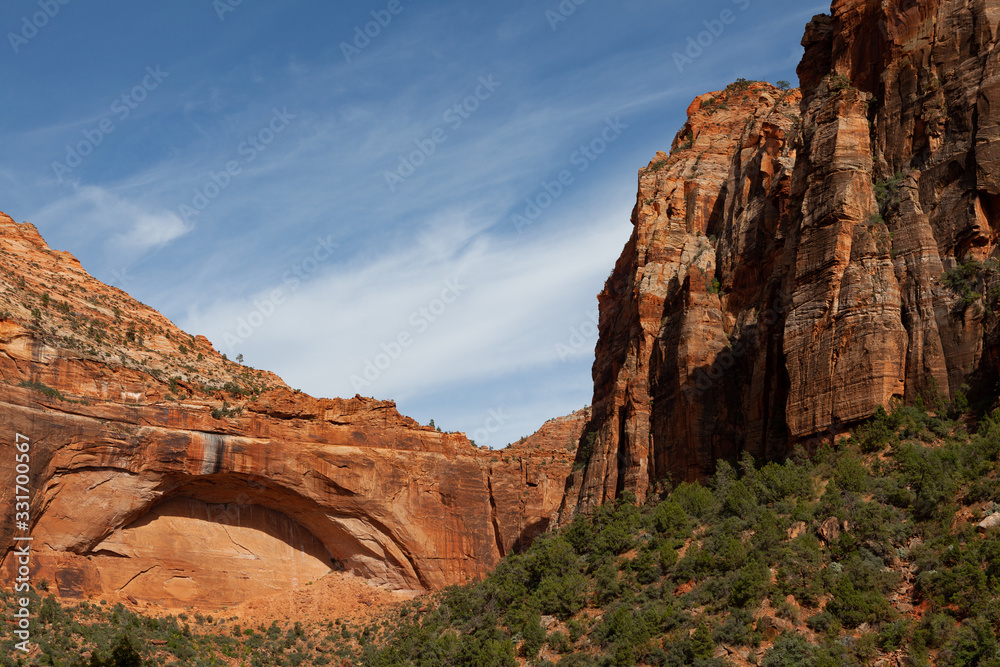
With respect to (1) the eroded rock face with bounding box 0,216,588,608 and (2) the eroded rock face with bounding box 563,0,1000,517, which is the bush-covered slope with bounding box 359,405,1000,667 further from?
(1) the eroded rock face with bounding box 0,216,588,608

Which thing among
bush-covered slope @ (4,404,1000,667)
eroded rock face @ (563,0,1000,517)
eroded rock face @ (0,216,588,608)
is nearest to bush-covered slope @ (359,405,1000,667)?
bush-covered slope @ (4,404,1000,667)

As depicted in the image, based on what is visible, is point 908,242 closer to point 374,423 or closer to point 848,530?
point 848,530

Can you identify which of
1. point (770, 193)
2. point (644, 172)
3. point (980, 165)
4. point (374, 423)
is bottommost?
point (374, 423)

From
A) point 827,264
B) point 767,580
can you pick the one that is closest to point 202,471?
point 767,580

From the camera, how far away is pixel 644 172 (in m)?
72.9

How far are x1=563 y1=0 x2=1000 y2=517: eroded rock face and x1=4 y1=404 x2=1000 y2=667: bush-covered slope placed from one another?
103 inches

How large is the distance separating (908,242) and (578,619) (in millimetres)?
20277

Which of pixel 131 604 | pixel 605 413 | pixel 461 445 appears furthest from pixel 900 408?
Result: pixel 131 604

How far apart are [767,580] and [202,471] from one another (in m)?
31.4

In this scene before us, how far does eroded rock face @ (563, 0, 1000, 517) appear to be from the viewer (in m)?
43.2

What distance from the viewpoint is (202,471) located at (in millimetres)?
57719

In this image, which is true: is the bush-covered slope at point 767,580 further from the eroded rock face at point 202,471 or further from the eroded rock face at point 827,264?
the eroded rock face at point 202,471

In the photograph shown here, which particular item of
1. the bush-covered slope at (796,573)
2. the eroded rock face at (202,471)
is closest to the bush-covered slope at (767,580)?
the bush-covered slope at (796,573)

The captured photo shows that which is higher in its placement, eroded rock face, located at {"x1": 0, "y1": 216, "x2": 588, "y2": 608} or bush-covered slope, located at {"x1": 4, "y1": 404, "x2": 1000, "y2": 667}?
eroded rock face, located at {"x1": 0, "y1": 216, "x2": 588, "y2": 608}
